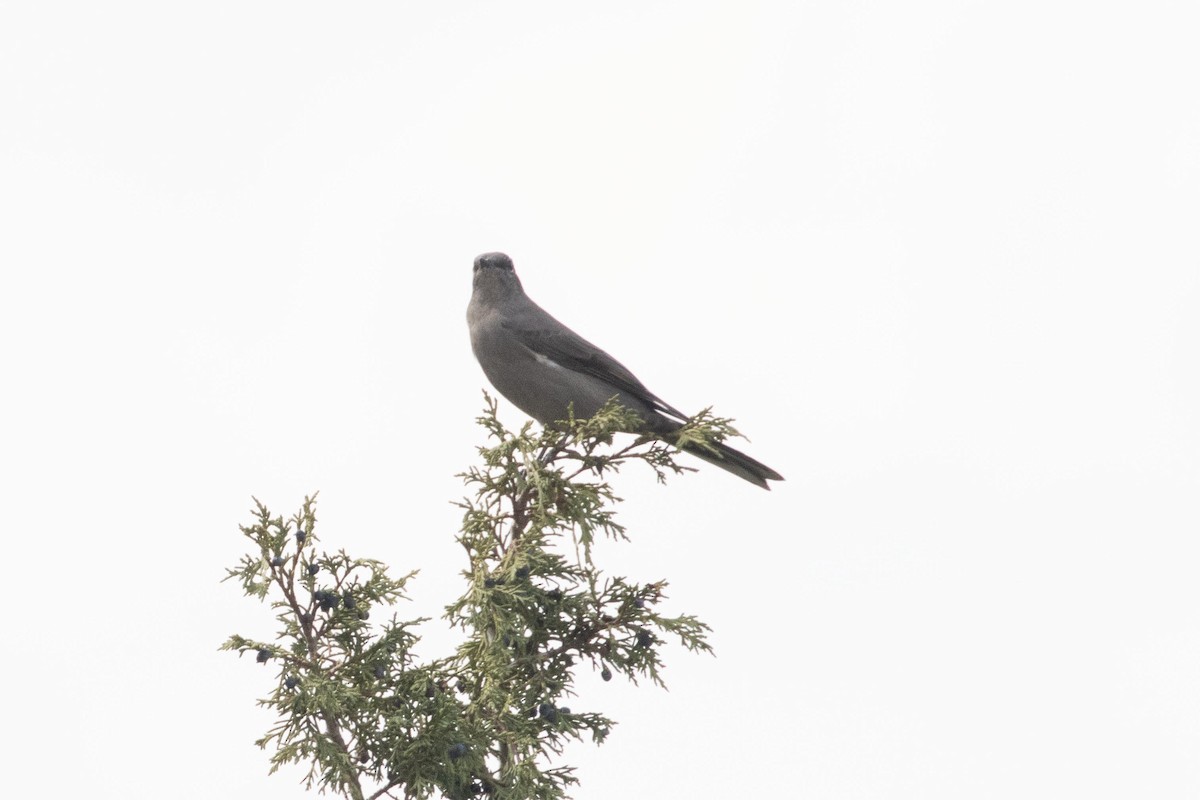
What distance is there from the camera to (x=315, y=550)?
5707mm

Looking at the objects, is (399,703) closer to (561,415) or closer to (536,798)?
(536,798)

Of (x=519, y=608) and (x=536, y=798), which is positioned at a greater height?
(x=519, y=608)

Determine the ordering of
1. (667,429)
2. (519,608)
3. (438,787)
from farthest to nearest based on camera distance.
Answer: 1. (667,429)
2. (519,608)
3. (438,787)

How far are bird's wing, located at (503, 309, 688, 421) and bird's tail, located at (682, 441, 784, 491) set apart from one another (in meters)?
0.51

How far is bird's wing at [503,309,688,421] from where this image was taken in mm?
8234

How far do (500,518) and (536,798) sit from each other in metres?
1.20

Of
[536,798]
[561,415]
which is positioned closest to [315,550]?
[536,798]

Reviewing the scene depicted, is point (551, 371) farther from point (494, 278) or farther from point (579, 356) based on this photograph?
point (494, 278)

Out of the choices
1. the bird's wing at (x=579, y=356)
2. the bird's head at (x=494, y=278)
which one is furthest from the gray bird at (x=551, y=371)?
the bird's head at (x=494, y=278)

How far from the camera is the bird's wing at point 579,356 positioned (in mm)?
8234

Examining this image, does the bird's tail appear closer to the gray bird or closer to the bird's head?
the gray bird

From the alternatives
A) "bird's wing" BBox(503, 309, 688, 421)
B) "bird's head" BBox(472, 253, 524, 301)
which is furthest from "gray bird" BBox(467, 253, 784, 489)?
"bird's head" BBox(472, 253, 524, 301)

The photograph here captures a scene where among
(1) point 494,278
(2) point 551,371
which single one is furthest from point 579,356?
(1) point 494,278

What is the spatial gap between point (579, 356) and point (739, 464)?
1.22 meters
